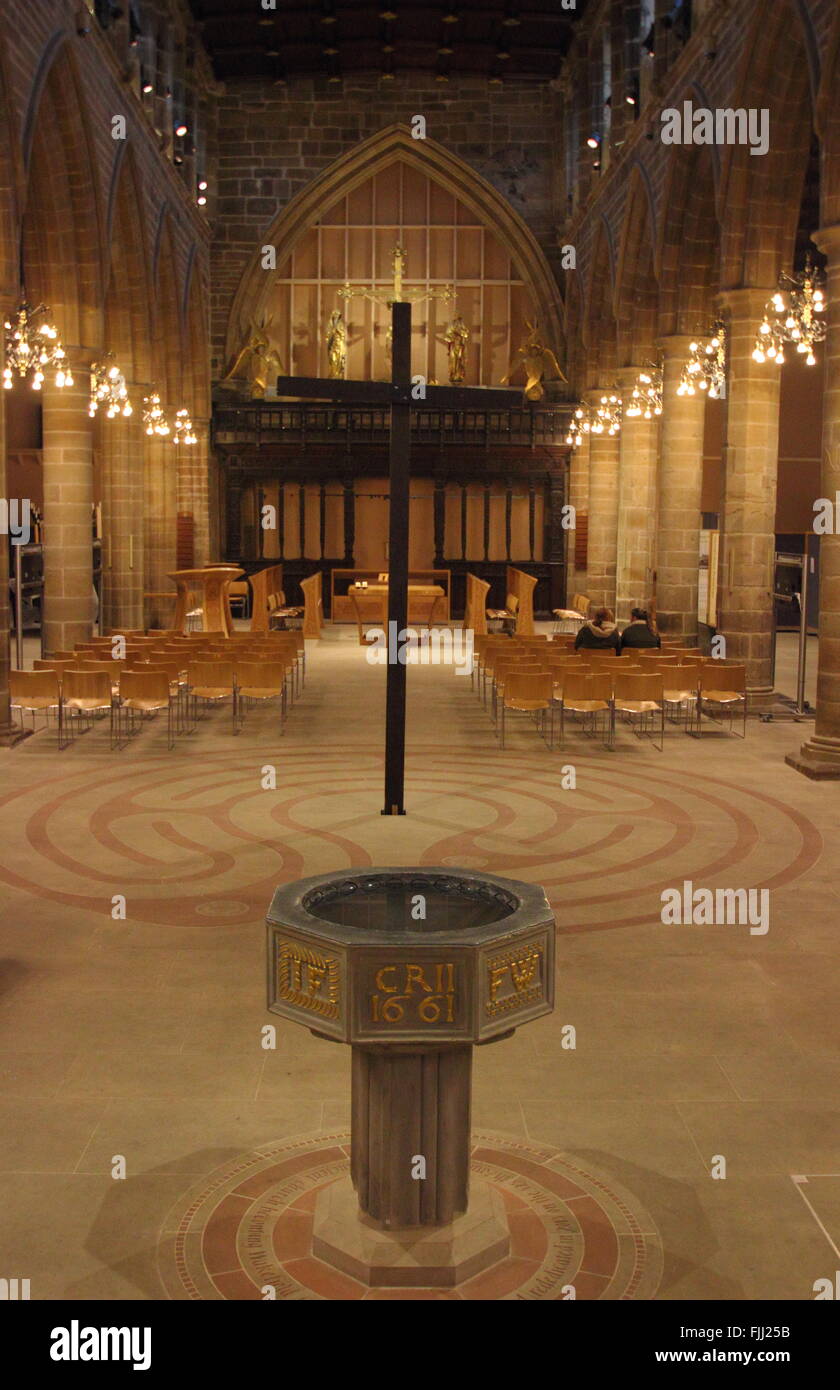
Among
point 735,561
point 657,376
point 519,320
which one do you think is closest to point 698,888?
point 735,561

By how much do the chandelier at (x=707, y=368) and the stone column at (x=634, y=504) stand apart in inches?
174

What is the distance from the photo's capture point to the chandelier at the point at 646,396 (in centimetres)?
2280

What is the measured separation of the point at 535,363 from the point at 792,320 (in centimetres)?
1718

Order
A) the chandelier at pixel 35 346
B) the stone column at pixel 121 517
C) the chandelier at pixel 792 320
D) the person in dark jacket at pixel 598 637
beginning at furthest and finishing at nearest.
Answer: the stone column at pixel 121 517 < the chandelier at pixel 35 346 < the person in dark jacket at pixel 598 637 < the chandelier at pixel 792 320

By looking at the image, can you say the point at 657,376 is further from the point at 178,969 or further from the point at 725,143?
the point at 178,969

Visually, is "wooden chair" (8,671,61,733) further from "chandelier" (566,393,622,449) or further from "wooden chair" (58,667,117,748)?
"chandelier" (566,393,622,449)

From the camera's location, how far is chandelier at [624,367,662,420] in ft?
74.8

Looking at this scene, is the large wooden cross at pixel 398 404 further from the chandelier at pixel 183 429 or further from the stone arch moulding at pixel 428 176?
the stone arch moulding at pixel 428 176

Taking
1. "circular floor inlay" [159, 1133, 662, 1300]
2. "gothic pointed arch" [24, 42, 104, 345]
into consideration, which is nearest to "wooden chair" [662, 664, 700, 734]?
"gothic pointed arch" [24, 42, 104, 345]

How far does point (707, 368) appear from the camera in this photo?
1750cm

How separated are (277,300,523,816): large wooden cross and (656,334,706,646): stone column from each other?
1097 cm

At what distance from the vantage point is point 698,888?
330 inches

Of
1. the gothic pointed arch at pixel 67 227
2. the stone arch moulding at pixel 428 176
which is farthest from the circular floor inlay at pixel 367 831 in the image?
the stone arch moulding at pixel 428 176

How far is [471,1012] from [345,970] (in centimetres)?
38
